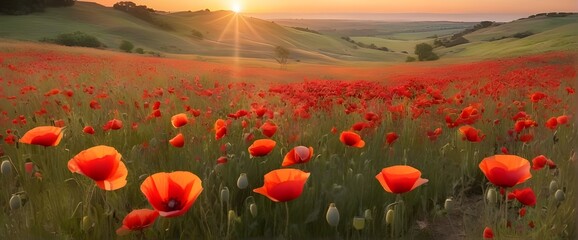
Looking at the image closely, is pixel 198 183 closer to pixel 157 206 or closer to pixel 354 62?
pixel 157 206

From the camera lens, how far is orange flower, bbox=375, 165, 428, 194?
167 centimetres

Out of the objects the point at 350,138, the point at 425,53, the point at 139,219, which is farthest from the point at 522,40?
the point at 139,219

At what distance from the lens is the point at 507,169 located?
5.85 ft

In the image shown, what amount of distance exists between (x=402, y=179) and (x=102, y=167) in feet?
3.08

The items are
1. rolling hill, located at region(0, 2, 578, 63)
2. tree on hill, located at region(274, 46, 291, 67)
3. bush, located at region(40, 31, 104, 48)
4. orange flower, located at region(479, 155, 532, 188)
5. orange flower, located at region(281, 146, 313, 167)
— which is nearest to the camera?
orange flower, located at region(479, 155, 532, 188)

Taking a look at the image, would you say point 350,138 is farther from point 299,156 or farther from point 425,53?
point 425,53

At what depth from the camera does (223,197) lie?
2037 millimetres

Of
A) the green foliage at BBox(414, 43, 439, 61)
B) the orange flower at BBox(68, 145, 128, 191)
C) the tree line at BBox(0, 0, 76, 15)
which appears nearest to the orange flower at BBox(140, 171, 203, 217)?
the orange flower at BBox(68, 145, 128, 191)

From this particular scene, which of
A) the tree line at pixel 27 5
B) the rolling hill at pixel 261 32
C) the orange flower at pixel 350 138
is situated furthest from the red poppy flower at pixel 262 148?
the tree line at pixel 27 5

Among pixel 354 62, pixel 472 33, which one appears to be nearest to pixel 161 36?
pixel 354 62

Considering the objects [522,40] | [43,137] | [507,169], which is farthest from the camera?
[522,40]

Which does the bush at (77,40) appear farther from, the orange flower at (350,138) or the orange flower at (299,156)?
the orange flower at (299,156)

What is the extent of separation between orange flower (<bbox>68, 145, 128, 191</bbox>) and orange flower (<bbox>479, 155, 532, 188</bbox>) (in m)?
1.20

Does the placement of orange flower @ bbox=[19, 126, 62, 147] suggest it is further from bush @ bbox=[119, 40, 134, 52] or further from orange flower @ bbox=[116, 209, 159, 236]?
bush @ bbox=[119, 40, 134, 52]
